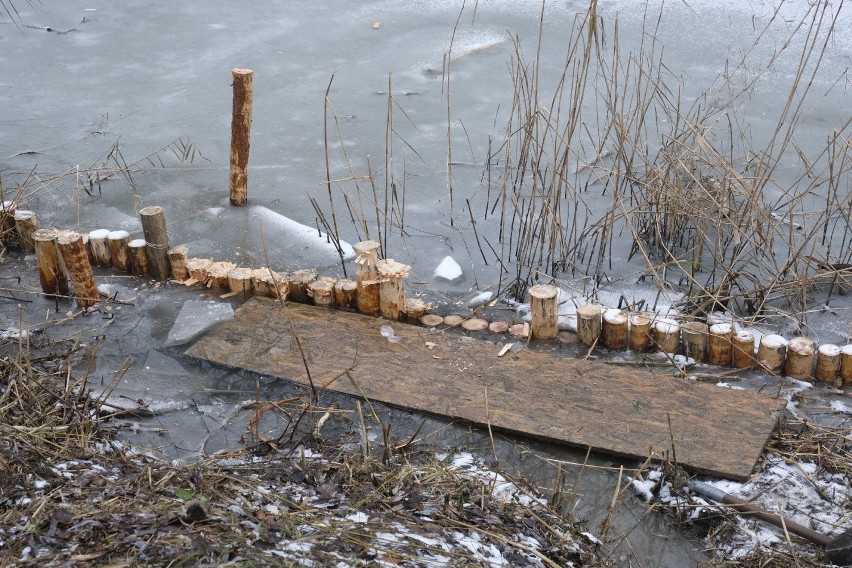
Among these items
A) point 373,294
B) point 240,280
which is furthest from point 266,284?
point 373,294

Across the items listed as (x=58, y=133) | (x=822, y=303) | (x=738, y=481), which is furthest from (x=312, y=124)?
(x=738, y=481)

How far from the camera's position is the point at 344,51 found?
6.11 meters

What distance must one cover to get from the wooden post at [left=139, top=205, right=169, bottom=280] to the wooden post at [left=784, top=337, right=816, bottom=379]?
7.97 feet

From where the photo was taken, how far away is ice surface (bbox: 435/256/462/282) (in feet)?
12.4

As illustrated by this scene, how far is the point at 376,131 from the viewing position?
5.06 m

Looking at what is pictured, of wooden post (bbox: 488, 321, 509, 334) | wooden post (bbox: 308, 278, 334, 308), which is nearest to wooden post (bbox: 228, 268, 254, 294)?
wooden post (bbox: 308, 278, 334, 308)

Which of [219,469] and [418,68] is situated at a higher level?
[418,68]

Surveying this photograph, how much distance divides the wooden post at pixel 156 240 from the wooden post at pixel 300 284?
21.8 inches

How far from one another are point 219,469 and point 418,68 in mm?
3946

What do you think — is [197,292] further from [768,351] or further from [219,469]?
[768,351]

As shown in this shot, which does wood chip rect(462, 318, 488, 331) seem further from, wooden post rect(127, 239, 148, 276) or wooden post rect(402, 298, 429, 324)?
wooden post rect(127, 239, 148, 276)

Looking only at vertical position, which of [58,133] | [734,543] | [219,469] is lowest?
[734,543]

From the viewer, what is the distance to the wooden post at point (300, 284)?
3.50 meters

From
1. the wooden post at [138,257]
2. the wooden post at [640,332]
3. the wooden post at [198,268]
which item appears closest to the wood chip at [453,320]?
the wooden post at [640,332]
